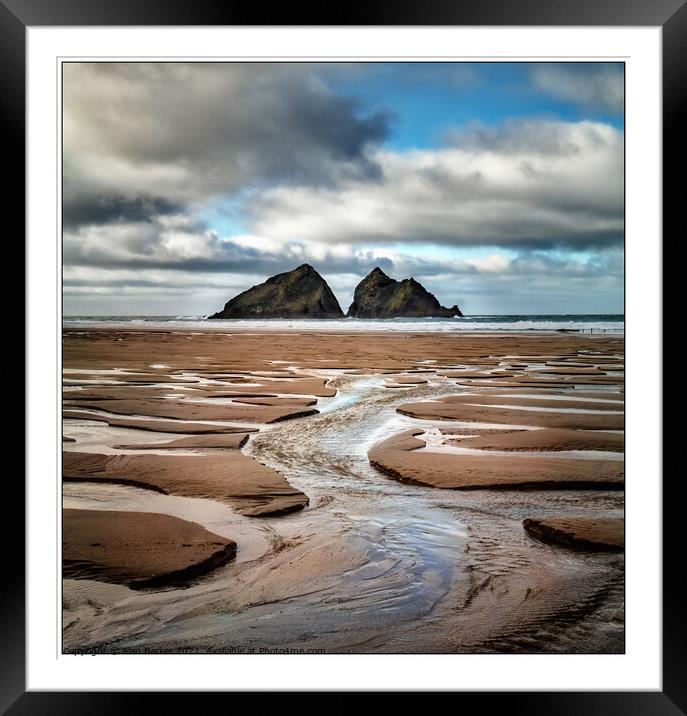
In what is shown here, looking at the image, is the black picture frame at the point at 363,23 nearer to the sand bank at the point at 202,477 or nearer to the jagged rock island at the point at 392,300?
the sand bank at the point at 202,477

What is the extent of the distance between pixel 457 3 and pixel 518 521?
1.75 m

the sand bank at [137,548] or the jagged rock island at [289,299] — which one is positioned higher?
the jagged rock island at [289,299]

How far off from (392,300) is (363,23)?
1253 millimetres

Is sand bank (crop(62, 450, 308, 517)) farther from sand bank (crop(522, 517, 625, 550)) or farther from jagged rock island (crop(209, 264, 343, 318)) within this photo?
sand bank (crop(522, 517, 625, 550))

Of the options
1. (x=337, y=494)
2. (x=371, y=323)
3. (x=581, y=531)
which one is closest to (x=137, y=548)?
(x=337, y=494)

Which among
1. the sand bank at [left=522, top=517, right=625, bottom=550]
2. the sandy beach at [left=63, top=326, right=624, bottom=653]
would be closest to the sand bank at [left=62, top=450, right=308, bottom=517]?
the sandy beach at [left=63, top=326, right=624, bottom=653]

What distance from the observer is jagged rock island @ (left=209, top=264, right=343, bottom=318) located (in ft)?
8.05

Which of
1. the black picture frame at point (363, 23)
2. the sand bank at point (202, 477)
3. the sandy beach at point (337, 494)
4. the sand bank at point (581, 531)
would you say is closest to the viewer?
the black picture frame at point (363, 23)

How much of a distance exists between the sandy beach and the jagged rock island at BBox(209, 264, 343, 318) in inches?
5.2

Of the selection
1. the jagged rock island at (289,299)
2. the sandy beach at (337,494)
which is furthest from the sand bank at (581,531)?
the jagged rock island at (289,299)

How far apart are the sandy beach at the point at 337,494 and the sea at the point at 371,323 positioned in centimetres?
7

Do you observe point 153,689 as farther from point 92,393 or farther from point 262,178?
point 262,178

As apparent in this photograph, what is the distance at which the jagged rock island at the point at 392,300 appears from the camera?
2.47 metres

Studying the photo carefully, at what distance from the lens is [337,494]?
2.19 m
